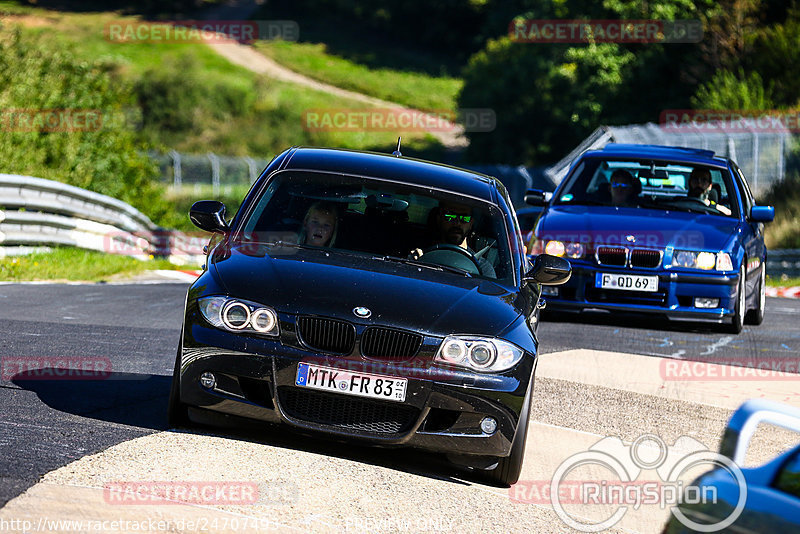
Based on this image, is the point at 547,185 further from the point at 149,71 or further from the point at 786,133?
the point at 149,71

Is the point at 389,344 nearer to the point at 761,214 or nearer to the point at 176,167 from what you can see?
the point at 761,214

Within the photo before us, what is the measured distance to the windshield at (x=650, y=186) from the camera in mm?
12578

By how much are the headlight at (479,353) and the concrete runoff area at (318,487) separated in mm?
588

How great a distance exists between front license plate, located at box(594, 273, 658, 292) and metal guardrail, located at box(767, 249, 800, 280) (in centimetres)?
1127

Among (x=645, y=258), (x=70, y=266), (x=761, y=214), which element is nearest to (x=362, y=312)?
(x=645, y=258)

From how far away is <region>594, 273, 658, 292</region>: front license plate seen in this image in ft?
38.2

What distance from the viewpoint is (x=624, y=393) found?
29.4 ft

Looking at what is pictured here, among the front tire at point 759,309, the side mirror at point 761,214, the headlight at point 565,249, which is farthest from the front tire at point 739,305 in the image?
the headlight at point 565,249

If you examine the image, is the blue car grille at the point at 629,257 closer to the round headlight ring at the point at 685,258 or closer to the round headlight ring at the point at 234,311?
the round headlight ring at the point at 685,258

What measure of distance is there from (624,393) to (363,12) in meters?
101

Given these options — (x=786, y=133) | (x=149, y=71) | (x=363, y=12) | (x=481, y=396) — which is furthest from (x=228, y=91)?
(x=481, y=396)

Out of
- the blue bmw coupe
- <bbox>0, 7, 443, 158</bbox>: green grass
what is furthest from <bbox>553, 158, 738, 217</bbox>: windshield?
<bbox>0, 7, 443, 158</bbox>: green grass

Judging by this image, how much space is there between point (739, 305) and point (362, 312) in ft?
22.4

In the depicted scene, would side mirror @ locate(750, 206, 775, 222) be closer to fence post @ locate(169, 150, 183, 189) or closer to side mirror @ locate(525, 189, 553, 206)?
side mirror @ locate(525, 189, 553, 206)
